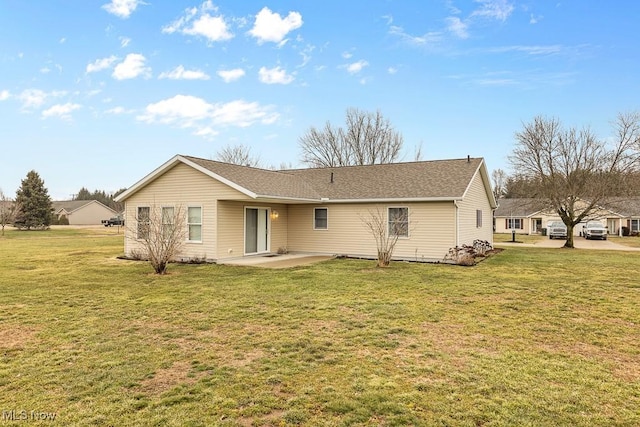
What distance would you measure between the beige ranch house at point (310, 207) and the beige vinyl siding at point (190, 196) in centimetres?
4

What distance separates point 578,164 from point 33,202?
49.4m

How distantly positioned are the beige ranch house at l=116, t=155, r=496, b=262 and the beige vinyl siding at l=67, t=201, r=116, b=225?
52055 mm

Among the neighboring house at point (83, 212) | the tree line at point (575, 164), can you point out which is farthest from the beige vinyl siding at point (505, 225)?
the neighboring house at point (83, 212)

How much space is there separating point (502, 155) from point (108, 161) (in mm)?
29432

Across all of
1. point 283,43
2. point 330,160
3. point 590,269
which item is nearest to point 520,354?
point 590,269

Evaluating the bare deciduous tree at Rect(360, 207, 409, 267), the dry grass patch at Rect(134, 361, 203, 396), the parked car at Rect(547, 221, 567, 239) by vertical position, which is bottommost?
the dry grass patch at Rect(134, 361, 203, 396)

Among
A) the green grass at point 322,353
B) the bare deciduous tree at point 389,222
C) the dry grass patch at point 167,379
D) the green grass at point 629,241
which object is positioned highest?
the bare deciduous tree at point 389,222

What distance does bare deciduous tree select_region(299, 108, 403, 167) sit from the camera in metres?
36.1

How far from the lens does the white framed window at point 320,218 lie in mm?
16653

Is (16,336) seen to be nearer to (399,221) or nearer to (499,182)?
(399,221)

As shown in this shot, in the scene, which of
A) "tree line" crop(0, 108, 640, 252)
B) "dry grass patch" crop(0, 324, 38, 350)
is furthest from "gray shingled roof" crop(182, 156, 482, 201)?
"tree line" crop(0, 108, 640, 252)

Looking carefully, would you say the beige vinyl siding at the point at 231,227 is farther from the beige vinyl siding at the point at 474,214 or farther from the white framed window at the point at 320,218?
the beige vinyl siding at the point at 474,214

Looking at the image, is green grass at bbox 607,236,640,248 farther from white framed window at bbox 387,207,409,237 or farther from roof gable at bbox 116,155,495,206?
white framed window at bbox 387,207,409,237

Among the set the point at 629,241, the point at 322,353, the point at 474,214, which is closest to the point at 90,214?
the point at 474,214
